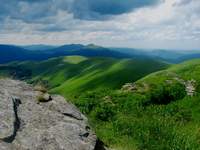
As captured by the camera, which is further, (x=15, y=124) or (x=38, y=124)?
(x=38, y=124)

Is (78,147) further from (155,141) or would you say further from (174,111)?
(174,111)

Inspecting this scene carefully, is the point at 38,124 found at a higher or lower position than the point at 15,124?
lower

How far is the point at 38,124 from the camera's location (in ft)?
71.2

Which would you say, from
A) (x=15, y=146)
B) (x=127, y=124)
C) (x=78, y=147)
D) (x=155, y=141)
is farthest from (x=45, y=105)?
(x=127, y=124)

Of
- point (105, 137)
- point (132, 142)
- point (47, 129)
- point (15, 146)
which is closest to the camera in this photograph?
point (15, 146)

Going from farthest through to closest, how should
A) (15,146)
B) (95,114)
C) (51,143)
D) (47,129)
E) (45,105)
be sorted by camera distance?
(95,114)
(45,105)
(47,129)
(51,143)
(15,146)

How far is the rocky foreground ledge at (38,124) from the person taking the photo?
762 inches

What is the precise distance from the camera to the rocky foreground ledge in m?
19.3

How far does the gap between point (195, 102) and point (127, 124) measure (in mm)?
155050

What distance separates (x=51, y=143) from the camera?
20141 millimetres

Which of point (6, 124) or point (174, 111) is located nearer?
point (6, 124)

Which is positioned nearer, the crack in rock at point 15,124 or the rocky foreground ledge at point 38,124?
the crack in rock at point 15,124

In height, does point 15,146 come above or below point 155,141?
above

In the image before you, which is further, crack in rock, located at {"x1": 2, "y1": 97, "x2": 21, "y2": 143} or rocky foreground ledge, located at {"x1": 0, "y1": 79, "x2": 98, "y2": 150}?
rocky foreground ledge, located at {"x1": 0, "y1": 79, "x2": 98, "y2": 150}
